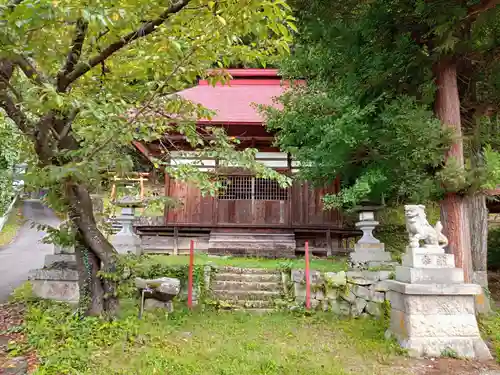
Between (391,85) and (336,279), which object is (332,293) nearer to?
(336,279)

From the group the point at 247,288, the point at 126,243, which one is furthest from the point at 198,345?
the point at 126,243

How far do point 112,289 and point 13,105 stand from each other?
2.57 m

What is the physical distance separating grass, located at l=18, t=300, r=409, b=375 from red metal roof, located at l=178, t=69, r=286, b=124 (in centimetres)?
518

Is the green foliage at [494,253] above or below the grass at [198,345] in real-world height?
above

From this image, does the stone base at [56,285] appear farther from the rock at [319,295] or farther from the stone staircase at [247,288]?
the rock at [319,295]

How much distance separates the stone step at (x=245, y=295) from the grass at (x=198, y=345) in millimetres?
881

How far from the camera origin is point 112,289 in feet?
15.4

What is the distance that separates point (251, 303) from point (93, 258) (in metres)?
3.10

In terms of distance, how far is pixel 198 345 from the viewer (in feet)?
15.5

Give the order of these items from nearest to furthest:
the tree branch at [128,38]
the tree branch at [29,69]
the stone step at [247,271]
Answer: the tree branch at [128,38]
the tree branch at [29,69]
the stone step at [247,271]

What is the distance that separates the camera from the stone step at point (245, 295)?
6.81m

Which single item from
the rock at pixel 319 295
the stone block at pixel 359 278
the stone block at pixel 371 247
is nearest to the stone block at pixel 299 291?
the rock at pixel 319 295

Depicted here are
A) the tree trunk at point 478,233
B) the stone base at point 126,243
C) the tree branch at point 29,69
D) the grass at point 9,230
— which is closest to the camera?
the tree branch at point 29,69

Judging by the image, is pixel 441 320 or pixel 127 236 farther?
pixel 127 236
